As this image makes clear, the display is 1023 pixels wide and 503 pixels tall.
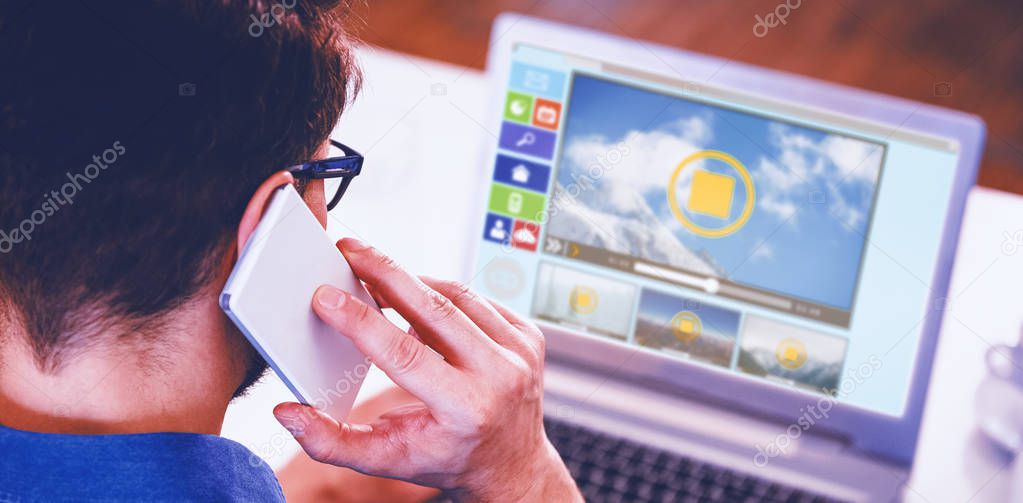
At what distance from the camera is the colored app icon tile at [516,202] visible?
0.88 m

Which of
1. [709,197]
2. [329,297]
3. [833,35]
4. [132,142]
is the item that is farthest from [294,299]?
[833,35]

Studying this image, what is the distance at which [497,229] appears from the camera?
35.2 inches

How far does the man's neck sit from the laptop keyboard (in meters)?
0.41

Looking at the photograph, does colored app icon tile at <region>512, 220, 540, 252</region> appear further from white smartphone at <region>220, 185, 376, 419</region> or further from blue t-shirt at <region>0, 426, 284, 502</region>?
blue t-shirt at <region>0, 426, 284, 502</region>

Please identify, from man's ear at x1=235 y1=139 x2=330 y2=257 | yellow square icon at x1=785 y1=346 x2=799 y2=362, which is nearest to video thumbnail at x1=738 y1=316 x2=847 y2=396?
yellow square icon at x1=785 y1=346 x2=799 y2=362

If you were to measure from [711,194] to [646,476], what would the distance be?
0.29 meters

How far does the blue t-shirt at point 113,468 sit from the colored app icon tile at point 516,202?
0.40 meters

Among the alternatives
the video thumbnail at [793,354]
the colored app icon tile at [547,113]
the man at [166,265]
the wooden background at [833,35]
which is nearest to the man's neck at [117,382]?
the man at [166,265]

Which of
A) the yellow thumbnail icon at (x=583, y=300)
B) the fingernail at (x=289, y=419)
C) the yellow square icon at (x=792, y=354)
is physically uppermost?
the yellow thumbnail icon at (x=583, y=300)

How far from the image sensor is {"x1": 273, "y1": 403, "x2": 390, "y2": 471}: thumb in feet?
2.01

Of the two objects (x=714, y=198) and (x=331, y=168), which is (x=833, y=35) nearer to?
(x=714, y=198)

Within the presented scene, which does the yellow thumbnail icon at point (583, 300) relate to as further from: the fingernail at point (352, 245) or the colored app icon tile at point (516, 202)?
the fingernail at point (352, 245)

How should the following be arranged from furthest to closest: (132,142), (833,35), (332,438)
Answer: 1. (833,35)
2. (332,438)
3. (132,142)

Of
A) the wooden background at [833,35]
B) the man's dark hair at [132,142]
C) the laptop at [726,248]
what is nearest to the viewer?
the man's dark hair at [132,142]
